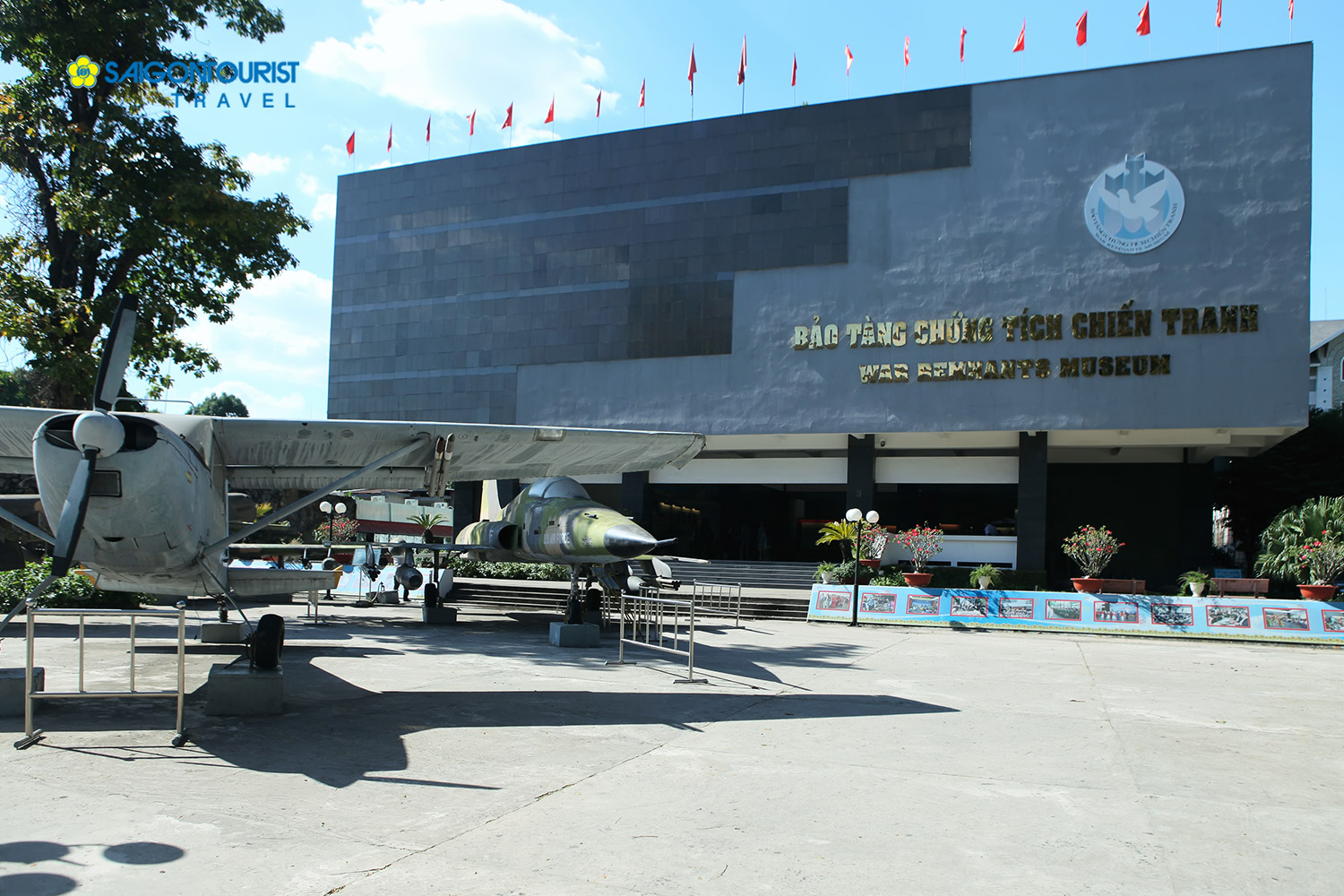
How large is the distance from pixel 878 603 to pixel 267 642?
16.9 m

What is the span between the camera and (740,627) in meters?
20.5

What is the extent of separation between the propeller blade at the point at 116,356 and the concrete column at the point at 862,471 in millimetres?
24533

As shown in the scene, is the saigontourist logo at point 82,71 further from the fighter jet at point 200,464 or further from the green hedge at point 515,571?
the green hedge at point 515,571

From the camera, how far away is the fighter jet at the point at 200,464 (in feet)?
24.3

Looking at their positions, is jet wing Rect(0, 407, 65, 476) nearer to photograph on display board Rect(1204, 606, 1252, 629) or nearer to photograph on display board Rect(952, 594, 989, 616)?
photograph on display board Rect(952, 594, 989, 616)

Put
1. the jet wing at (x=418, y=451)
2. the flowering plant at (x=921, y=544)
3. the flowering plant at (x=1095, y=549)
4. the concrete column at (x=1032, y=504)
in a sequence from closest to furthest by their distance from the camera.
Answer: the jet wing at (x=418, y=451), the flowering plant at (x=1095, y=549), the flowering plant at (x=921, y=544), the concrete column at (x=1032, y=504)

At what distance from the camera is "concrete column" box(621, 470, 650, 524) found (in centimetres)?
3391

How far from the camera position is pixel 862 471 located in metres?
30.5

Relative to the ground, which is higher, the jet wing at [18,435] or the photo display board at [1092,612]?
the jet wing at [18,435]

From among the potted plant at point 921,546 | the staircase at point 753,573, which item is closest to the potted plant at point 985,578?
the potted plant at point 921,546

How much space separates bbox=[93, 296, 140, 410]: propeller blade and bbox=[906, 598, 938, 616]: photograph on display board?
1838 cm

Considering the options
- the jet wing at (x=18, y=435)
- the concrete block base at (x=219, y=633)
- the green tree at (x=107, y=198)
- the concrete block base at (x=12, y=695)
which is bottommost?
the concrete block base at (x=219, y=633)

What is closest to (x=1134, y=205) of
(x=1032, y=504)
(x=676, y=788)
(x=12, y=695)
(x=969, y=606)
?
(x=1032, y=504)

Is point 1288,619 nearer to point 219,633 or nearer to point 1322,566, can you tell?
point 1322,566
